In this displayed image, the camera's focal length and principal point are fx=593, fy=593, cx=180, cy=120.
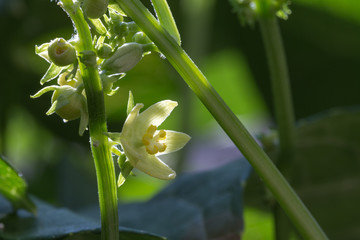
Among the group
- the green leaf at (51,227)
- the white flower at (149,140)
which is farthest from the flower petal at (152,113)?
the green leaf at (51,227)

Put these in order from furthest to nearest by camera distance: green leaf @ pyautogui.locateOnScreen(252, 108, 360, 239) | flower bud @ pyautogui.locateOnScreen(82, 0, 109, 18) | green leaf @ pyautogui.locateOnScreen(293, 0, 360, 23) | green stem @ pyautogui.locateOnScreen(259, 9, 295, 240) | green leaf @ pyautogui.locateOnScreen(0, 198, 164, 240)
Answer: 1. green leaf @ pyautogui.locateOnScreen(293, 0, 360, 23)
2. green leaf @ pyautogui.locateOnScreen(252, 108, 360, 239)
3. green stem @ pyautogui.locateOnScreen(259, 9, 295, 240)
4. green leaf @ pyautogui.locateOnScreen(0, 198, 164, 240)
5. flower bud @ pyautogui.locateOnScreen(82, 0, 109, 18)

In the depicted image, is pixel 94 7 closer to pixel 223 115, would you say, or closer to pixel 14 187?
pixel 223 115

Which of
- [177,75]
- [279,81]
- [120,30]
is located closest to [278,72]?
[279,81]

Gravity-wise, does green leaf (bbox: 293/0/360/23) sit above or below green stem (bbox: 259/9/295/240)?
below

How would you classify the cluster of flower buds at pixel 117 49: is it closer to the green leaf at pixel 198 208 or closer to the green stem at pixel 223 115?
the green stem at pixel 223 115

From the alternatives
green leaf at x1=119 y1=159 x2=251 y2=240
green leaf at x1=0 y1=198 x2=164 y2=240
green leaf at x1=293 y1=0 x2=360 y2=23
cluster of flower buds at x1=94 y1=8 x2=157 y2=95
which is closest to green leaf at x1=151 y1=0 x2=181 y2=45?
cluster of flower buds at x1=94 y1=8 x2=157 y2=95

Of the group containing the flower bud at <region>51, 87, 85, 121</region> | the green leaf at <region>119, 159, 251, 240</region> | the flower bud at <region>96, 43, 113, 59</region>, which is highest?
the flower bud at <region>96, 43, 113, 59</region>

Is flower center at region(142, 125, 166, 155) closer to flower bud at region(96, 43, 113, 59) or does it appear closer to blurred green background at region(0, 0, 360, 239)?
flower bud at region(96, 43, 113, 59)
